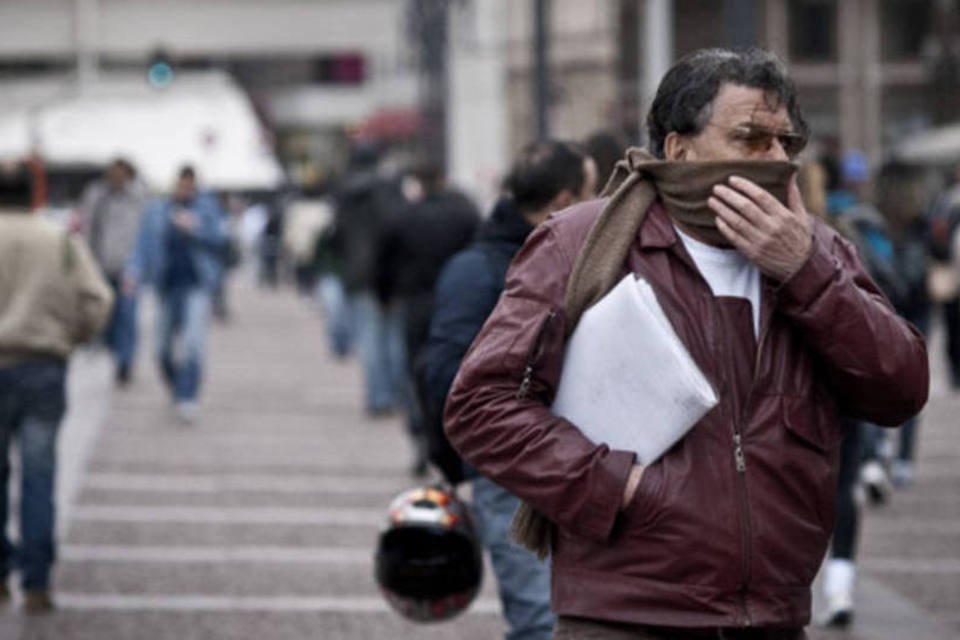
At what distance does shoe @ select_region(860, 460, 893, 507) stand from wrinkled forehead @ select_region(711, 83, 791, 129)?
351 inches

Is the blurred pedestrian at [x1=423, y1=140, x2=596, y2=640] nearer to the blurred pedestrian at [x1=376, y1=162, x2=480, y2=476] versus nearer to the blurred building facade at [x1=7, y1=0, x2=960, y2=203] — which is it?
the blurred building facade at [x1=7, y1=0, x2=960, y2=203]

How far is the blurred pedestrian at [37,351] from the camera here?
10312 mm

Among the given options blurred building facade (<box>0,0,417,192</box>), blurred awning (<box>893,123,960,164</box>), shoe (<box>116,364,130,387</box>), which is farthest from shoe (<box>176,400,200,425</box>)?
blurred building facade (<box>0,0,417,192</box>)

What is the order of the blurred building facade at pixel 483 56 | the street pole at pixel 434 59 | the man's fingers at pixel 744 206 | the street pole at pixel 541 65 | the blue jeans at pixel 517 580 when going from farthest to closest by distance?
the blurred building facade at pixel 483 56
the street pole at pixel 434 59
the street pole at pixel 541 65
the blue jeans at pixel 517 580
the man's fingers at pixel 744 206

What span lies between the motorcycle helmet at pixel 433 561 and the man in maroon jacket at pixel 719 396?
2507 millimetres

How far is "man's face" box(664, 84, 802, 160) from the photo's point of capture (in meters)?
4.73

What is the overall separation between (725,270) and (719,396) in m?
0.23

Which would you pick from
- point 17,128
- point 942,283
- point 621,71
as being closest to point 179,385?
point 942,283

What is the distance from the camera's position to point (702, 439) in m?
4.72

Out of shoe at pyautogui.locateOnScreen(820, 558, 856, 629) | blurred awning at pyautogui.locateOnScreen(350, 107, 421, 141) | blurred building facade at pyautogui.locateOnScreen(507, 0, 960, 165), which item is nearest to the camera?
shoe at pyautogui.locateOnScreen(820, 558, 856, 629)

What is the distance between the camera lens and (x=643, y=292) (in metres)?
4.73

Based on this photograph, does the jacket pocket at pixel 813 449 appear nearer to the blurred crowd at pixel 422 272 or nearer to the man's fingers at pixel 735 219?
the man's fingers at pixel 735 219

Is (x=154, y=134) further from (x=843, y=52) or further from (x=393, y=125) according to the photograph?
(x=843, y=52)

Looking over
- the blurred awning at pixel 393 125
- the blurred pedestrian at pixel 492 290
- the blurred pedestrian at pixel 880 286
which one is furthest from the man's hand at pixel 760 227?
the blurred awning at pixel 393 125
